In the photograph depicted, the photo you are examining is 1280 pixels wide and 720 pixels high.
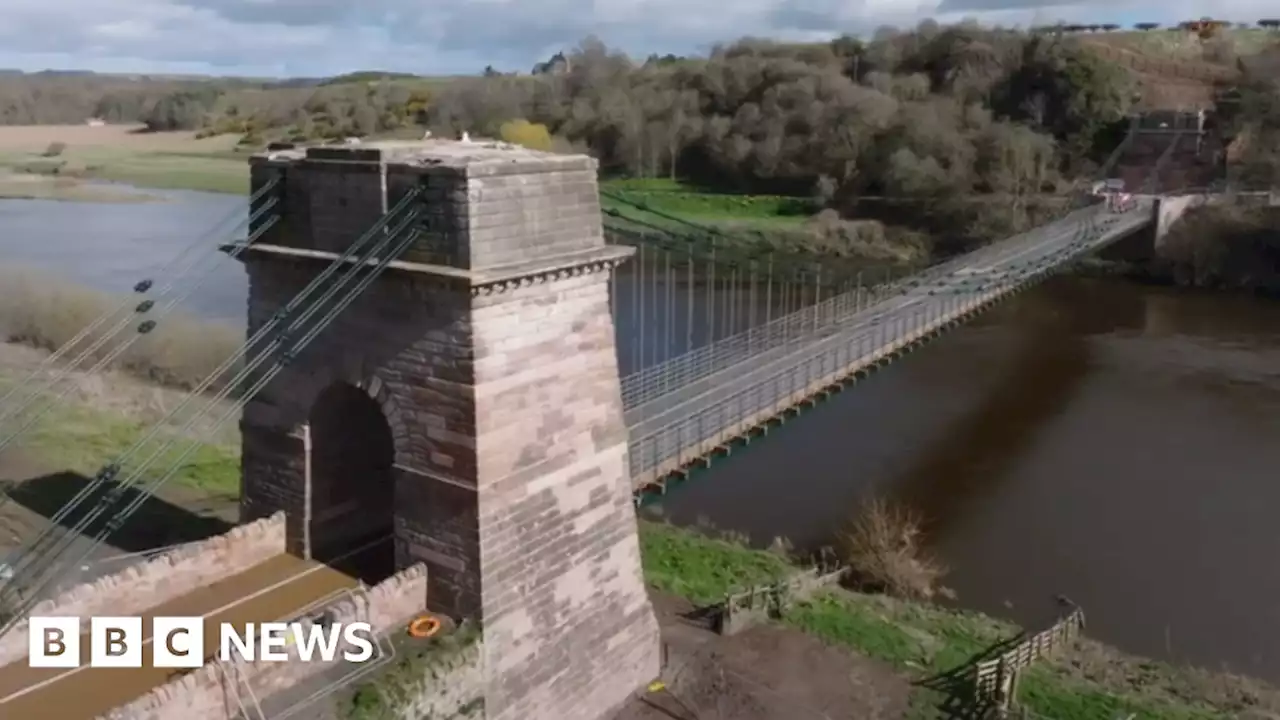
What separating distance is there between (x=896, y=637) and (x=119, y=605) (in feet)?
20.5

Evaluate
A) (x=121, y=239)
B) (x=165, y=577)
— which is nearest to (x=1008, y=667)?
(x=165, y=577)

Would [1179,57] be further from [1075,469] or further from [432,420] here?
[432,420]

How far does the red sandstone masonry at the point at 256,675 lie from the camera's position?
232 inches

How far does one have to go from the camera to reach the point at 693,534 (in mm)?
13188

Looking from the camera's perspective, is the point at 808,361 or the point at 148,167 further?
the point at 148,167

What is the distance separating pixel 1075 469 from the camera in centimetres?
1667

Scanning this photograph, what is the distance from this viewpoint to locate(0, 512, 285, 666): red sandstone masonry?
6.92 m

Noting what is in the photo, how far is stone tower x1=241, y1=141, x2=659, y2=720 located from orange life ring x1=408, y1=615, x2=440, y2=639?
0.48 feet

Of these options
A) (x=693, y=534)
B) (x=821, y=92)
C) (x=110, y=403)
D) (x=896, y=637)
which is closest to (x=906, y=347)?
(x=693, y=534)

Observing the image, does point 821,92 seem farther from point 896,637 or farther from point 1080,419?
point 896,637

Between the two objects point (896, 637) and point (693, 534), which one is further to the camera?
point (693, 534)

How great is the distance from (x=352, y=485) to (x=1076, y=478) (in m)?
11.4

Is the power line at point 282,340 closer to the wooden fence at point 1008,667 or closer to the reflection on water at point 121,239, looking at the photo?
the wooden fence at point 1008,667

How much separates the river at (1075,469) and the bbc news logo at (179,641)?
7.49 meters
